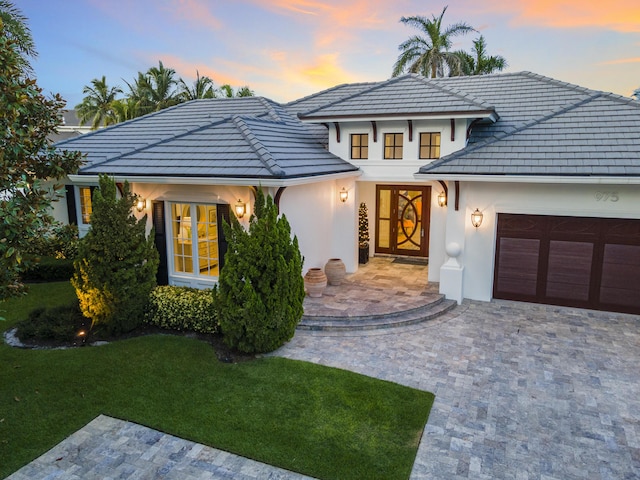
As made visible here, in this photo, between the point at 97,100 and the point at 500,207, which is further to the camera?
the point at 97,100

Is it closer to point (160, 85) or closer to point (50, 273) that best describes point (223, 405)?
→ point (50, 273)

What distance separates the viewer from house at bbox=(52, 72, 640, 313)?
1042cm

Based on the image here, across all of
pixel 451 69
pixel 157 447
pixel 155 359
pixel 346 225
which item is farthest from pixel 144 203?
pixel 451 69

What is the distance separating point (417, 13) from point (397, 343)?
3045cm

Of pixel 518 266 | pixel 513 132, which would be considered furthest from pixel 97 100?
pixel 518 266

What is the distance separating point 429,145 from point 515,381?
745 cm

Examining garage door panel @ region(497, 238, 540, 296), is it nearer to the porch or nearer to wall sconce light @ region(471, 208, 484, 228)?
wall sconce light @ region(471, 208, 484, 228)

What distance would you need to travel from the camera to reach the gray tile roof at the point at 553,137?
33.8 feet

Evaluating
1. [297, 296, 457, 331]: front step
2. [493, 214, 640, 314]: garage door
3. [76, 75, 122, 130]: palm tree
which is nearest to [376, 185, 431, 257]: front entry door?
[493, 214, 640, 314]: garage door

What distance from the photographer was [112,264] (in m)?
9.11

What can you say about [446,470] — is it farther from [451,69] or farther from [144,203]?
[451,69]

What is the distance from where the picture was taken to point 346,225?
1387cm

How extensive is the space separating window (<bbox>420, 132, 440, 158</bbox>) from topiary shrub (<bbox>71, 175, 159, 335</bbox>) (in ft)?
26.9

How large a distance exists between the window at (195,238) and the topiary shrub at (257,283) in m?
2.80
